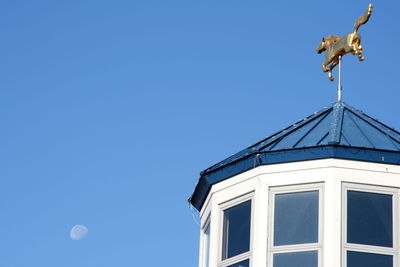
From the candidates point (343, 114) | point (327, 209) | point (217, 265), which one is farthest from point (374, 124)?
point (217, 265)

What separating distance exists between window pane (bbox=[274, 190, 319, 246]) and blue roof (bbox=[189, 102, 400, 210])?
0.51m

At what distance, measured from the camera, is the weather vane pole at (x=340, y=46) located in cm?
1149

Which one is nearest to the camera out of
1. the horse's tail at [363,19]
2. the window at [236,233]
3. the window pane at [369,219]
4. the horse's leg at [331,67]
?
the window pane at [369,219]

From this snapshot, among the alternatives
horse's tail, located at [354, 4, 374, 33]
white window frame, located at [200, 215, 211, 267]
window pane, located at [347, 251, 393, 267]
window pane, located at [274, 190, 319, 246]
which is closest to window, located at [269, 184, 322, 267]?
A: window pane, located at [274, 190, 319, 246]

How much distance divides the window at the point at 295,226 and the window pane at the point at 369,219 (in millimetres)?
395

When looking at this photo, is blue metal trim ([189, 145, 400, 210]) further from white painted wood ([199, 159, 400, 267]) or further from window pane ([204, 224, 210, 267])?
window pane ([204, 224, 210, 267])

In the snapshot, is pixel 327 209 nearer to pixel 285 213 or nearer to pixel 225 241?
pixel 285 213

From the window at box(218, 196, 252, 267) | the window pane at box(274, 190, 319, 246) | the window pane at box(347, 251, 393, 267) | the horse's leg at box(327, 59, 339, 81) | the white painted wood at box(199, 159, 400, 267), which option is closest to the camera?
the window pane at box(347, 251, 393, 267)

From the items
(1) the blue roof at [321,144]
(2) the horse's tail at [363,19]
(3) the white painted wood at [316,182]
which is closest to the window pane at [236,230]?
(3) the white painted wood at [316,182]

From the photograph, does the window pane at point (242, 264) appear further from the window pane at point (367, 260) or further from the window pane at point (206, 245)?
the window pane at point (367, 260)

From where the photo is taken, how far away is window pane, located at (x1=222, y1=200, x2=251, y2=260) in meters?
10.6

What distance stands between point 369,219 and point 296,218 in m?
0.90

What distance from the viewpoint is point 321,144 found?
10586 millimetres

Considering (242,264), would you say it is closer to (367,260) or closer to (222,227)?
(222,227)
